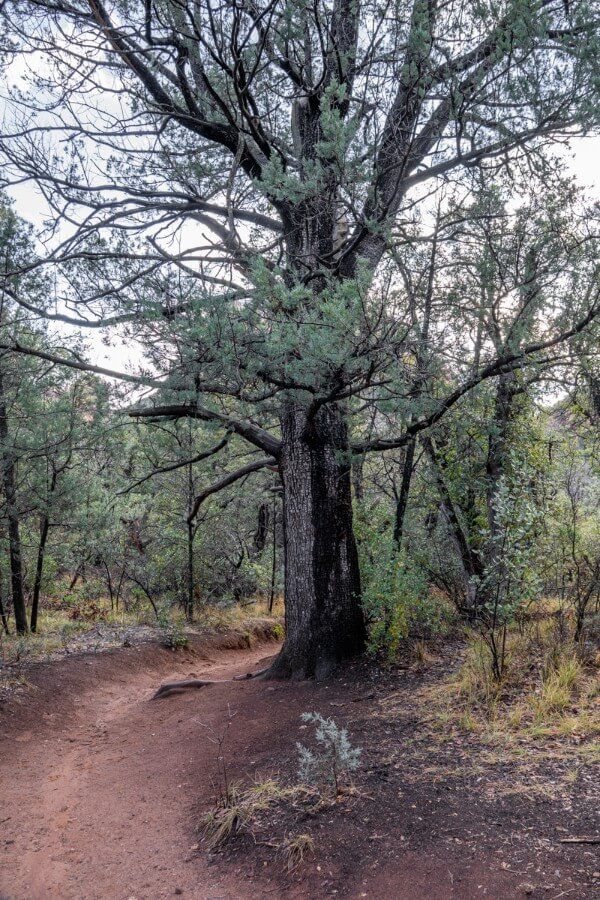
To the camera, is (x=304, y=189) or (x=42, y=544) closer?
(x=304, y=189)

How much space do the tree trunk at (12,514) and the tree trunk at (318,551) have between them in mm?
4389

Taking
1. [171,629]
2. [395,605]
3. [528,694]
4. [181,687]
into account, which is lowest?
[181,687]

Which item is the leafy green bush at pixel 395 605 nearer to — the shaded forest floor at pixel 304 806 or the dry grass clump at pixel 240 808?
the shaded forest floor at pixel 304 806

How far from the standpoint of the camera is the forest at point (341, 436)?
3.16 metres

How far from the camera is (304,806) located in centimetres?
327

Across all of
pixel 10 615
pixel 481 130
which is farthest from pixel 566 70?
pixel 10 615

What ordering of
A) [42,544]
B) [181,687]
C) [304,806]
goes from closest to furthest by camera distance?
[304,806], [181,687], [42,544]

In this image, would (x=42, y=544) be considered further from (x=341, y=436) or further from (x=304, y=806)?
(x=304, y=806)

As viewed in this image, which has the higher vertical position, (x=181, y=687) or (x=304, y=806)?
(x=304, y=806)

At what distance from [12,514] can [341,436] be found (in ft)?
18.0

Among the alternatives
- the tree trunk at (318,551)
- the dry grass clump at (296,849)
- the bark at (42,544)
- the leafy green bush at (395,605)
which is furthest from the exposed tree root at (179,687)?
the dry grass clump at (296,849)

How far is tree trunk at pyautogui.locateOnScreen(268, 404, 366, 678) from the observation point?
6.03m

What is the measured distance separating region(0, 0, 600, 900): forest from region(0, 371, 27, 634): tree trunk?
0.98 feet

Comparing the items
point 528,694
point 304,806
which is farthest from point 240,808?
point 528,694
